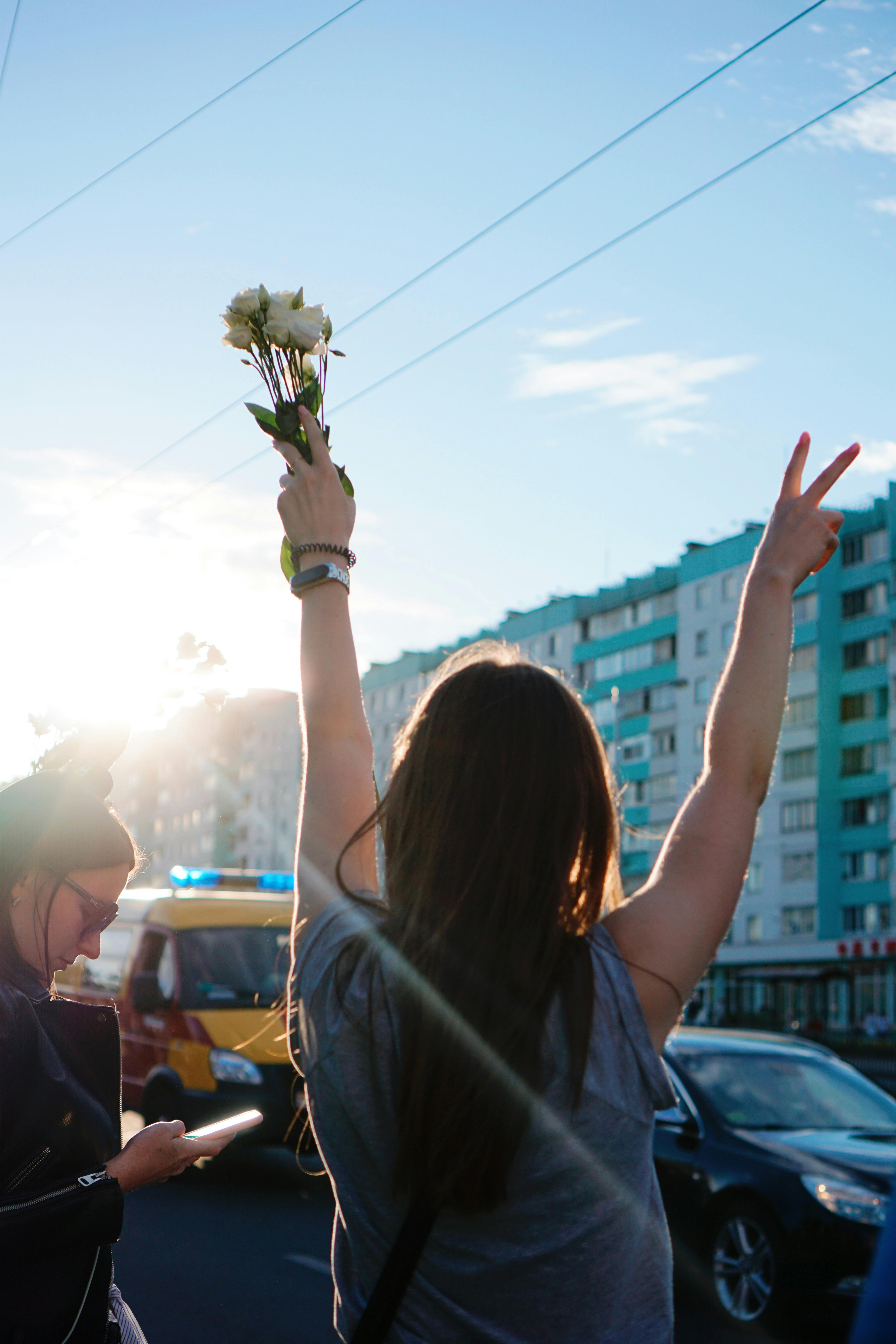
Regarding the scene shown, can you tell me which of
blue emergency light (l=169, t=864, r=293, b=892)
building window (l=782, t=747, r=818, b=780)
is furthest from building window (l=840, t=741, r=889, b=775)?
blue emergency light (l=169, t=864, r=293, b=892)

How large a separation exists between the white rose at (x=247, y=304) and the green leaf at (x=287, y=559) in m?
0.40

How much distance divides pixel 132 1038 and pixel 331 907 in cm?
1212

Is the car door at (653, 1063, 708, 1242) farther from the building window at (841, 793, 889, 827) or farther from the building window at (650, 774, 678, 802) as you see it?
the building window at (650, 774, 678, 802)

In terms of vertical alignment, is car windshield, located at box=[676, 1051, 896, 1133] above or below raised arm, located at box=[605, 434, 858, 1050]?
below

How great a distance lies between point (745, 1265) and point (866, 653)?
60.1m

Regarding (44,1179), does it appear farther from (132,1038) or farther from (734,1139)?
(132,1038)

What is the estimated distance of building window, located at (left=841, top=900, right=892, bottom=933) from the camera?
6241 cm

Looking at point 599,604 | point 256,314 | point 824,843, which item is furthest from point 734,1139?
point 599,604

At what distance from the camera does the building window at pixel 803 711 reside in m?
66.4

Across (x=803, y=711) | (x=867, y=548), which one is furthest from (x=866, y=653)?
(x=867, y=548)

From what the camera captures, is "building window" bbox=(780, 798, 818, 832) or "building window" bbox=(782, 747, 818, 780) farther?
"building window" bbox=(782, 747, 818, 780)

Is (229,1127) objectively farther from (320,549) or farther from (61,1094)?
(320,549)

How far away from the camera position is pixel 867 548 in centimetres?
6462

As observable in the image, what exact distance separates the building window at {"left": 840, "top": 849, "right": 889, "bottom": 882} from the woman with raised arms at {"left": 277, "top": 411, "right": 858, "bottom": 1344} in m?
64.4
